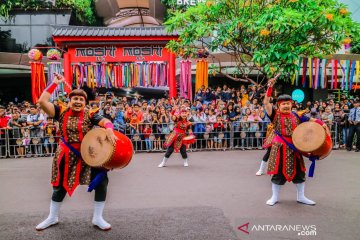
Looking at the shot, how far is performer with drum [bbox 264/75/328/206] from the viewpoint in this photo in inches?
205

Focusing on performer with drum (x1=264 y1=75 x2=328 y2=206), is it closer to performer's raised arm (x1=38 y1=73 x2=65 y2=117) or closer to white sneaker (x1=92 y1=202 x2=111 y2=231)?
white sneaker (x1=92 y1=202 x2=111 y2=231)

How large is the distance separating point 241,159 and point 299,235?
18.4 ft

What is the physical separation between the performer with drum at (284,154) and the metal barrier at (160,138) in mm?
6054

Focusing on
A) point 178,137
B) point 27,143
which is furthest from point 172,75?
point 27,143

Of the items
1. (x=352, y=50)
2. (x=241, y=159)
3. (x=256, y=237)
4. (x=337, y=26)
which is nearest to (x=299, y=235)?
(x=256, y=237)

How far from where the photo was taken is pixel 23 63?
63.5 ft

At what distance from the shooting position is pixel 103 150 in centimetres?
412

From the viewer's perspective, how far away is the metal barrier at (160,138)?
1095 centimetres

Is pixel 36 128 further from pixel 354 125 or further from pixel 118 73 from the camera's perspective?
pixel 354 125

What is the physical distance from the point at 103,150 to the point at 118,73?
9.51 m

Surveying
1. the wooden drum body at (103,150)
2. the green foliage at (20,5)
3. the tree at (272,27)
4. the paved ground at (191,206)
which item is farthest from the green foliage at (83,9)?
the wooden drum body at (103,150)

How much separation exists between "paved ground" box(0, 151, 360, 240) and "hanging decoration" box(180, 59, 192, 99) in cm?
538

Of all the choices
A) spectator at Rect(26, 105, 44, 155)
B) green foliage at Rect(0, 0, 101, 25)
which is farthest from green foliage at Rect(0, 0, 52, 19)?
spectator at Rect(26, 105, 44, 155)

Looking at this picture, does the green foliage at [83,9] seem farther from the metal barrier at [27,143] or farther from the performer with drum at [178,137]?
the performer with drum at [178,137]
